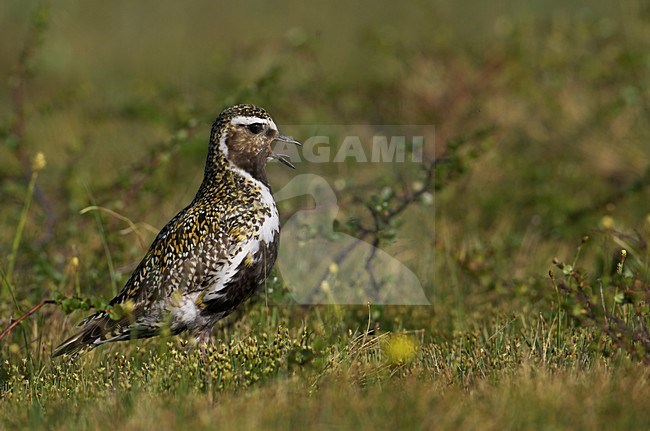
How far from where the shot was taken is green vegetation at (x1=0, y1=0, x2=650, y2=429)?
15.3ft

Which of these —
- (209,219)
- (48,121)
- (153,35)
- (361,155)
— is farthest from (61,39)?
(209,219)

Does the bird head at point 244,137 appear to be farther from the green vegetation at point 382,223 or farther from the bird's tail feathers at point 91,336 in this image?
the bird's tail feathers at point 91,336

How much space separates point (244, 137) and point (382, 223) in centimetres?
179

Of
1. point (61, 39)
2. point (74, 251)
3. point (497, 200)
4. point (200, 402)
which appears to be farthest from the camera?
point (61, 39)

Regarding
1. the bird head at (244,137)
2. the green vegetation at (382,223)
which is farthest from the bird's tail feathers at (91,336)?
the bird head at (244,137)

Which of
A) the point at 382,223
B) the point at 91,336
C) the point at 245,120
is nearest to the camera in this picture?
the point at 91,336

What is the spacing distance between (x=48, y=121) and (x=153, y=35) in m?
6.30

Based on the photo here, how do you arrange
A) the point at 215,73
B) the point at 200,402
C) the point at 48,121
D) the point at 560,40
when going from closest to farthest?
the point at 200,402 → the point at 560,40 → the point at 48,121 → the point at 215,73

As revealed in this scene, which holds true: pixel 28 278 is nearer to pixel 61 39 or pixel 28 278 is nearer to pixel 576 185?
pixel 576 185

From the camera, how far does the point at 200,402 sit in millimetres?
4594

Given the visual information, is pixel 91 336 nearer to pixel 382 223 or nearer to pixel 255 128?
pixel 255 128

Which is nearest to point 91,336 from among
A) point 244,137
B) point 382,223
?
point 244,137

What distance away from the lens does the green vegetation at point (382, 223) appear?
183 inches

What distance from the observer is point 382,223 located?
7254mm
